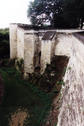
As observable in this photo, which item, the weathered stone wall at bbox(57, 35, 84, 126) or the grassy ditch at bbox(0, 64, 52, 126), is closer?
the weathered stone wall at bbox(57, 35, 84, 126)

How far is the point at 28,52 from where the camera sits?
12898 mm

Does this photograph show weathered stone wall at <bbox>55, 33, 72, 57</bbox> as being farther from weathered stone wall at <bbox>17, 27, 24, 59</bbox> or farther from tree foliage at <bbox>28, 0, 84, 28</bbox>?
tree foliage at <bbox>28, 0, 84, 28</bbox>

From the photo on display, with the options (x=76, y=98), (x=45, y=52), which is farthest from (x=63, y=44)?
(x=76, y=98)

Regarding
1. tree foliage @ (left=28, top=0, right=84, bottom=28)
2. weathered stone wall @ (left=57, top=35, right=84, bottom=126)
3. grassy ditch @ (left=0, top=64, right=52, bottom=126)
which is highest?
tree foliage @ (left=28, top=0, right=84, bottom=28)

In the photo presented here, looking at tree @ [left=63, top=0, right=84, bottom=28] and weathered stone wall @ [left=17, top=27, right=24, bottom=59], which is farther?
weathered stone wall @ [left=17, top=27, right=24, bottom=59]

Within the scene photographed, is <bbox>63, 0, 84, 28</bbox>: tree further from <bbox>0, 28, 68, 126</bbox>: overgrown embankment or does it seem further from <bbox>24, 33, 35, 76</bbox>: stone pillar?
<bbox>0, 28, 68, 126</bbox>: overgrown embankment

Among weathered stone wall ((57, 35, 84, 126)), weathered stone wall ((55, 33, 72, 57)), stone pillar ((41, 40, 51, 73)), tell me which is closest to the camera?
weathered stone wall ((57, 35, 84, 126))

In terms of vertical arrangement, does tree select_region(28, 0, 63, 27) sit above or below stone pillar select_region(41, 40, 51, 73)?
above

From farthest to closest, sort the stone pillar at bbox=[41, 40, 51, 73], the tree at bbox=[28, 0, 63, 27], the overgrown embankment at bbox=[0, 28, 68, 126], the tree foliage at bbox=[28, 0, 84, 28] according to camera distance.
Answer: the tree at bbox=[28, 0, 63, 27] < the tree foliage at bbox=[28, 0, 84, 28] < the stone pillar at bbox=[41, 40, 51, 73] < the overgrown embankment at bbox=[0, 28, 68, 126]

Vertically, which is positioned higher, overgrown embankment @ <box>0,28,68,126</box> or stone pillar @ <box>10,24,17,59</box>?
stone pillar @ <box>10,24,17,59</box>

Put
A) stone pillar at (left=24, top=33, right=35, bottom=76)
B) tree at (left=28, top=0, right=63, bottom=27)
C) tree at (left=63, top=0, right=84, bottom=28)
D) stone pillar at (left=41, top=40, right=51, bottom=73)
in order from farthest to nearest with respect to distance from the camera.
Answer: tree at (left=28, top=0, right=63, bottom=27) < tree at (left=63, top=0, right=84, bottom=28) < stone pillar at (left=24, top=33, right=35, bottom=76) < stone pillar at (left=41, top=40, right=51, bottom=73)

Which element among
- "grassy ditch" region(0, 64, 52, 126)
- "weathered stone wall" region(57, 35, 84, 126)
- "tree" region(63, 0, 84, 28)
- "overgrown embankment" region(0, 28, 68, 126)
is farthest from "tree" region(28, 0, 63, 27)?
"weathered stone wall" region(57, 35, 84, 126)

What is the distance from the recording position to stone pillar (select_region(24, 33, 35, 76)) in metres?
12.7

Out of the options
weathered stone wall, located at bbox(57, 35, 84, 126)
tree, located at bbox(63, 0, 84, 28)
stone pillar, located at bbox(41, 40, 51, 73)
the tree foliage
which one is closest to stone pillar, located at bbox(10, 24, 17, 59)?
the tree foliage
